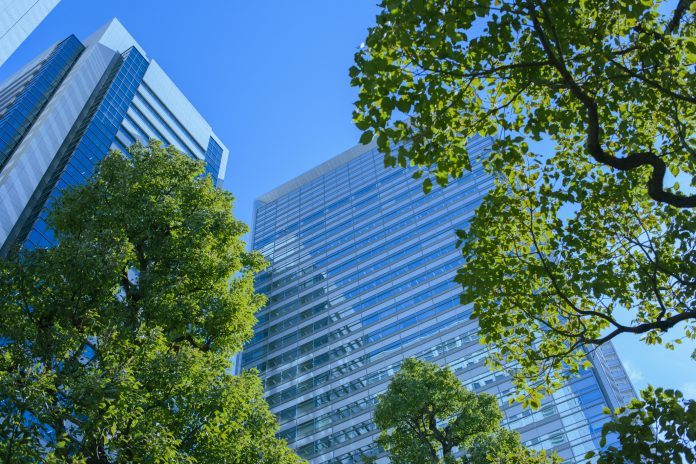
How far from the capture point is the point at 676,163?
8.16 meters

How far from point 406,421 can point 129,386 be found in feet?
35.0

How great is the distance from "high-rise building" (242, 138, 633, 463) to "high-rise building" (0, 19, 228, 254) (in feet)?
49.5

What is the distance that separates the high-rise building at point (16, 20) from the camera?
162 ft

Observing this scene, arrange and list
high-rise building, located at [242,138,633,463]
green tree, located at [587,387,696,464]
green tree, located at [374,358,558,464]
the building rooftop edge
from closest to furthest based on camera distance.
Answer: green tree, located at [587,387,696,464] → green tree, located at [374,358,558,464] → high-rise building, located at [242,138,633,463] → the building rooftop edge

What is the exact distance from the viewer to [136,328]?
9.38 meters

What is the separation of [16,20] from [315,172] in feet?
115

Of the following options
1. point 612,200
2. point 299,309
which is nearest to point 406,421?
point 612,200

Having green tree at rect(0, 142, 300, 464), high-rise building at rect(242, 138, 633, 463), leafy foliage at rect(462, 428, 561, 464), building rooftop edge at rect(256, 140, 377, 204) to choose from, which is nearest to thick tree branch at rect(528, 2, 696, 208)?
green tree at rect(0, 142, 300, 464)

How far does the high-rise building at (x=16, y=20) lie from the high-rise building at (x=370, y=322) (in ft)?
105

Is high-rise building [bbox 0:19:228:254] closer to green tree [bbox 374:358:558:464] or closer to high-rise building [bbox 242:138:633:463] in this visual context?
high-rise building [bbox 242:138:633:463]

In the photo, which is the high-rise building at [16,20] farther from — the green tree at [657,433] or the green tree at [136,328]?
the green tree at [657,433]

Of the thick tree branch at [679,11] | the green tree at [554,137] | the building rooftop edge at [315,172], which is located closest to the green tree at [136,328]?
the green tree at [554,137]

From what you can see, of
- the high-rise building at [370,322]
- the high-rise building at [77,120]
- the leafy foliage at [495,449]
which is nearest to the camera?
the leafy foliage at [495,449]

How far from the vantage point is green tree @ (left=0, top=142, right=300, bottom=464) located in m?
7.54
